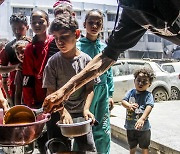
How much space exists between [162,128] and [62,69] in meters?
3.11

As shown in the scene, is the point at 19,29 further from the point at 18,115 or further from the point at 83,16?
the point at 83,16

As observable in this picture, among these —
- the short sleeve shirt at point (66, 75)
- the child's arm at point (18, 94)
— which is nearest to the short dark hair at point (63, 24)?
the short sleeve shirt at point (66, 75)

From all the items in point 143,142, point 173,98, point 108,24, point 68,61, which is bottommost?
point 173,98

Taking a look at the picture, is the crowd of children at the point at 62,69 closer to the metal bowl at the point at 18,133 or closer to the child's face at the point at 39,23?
the child's face at the point at 39,23

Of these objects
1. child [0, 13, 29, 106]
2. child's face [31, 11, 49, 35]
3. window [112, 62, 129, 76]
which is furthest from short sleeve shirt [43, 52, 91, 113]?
window [112, 62, 129, 76]

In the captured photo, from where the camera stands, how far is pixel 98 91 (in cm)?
304

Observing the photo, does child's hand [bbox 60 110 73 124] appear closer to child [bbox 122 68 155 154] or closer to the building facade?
child [bbox 122 68 155 154]

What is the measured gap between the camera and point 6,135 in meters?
1.64

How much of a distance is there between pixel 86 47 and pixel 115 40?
43.3 inches

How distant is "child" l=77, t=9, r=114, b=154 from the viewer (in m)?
3.04

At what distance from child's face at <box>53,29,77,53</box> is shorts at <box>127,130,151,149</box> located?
155cm

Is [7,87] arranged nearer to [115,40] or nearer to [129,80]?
[115,40]

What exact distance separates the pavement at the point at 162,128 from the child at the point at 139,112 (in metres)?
0.56

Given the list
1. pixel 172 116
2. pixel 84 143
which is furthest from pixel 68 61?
pixel 172 116
